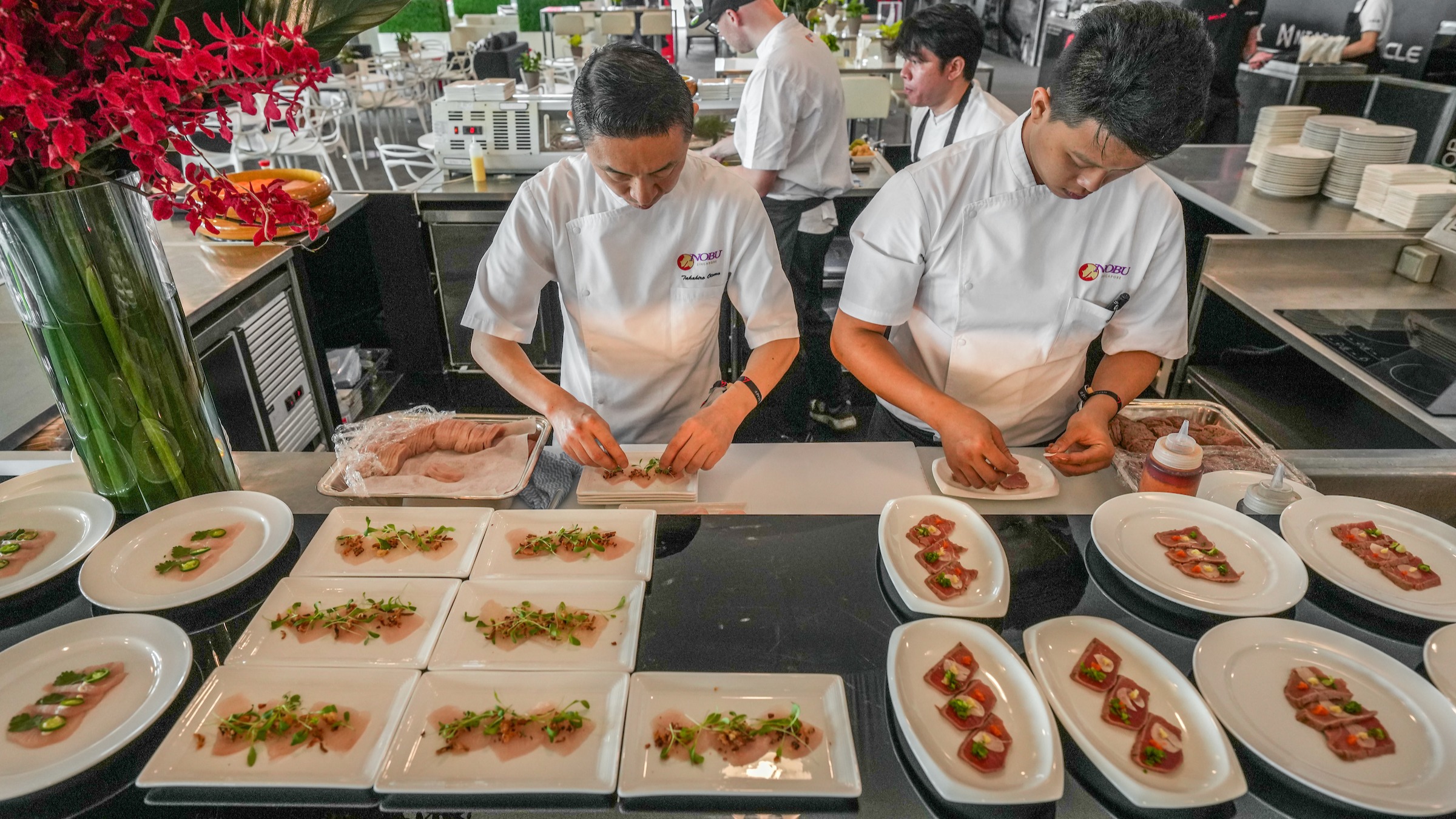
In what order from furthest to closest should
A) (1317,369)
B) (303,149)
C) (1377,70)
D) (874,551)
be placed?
(303,149) < (1377,70) < (1317,369) < (874,551)

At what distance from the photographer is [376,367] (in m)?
4.11

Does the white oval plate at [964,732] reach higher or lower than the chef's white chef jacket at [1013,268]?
lower

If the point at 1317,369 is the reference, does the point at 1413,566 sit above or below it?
above

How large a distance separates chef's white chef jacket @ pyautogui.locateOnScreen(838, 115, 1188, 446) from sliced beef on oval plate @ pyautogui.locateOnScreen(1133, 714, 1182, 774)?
3.21ft

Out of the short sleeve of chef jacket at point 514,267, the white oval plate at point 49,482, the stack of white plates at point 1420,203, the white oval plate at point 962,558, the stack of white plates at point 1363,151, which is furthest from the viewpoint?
the stack of white plates at point 1363,151

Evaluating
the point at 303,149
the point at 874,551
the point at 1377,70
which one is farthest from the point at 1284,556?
the point at 303,149

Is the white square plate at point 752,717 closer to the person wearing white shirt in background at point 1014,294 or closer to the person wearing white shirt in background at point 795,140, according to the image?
the person wearing white shirt in background at point 1014,294

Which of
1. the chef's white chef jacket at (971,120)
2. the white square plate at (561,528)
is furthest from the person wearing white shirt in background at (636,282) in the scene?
the chef's white chef jacket at (971,120)

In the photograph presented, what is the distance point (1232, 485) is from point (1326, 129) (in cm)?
301

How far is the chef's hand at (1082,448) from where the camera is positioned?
146 centimetres

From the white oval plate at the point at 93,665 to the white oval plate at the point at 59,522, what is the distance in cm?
17

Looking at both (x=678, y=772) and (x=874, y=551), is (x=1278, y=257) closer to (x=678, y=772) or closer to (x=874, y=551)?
(x=874, y=551)

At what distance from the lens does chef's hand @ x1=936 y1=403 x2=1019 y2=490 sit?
1433 millimetres

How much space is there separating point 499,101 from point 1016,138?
2.90 metres
